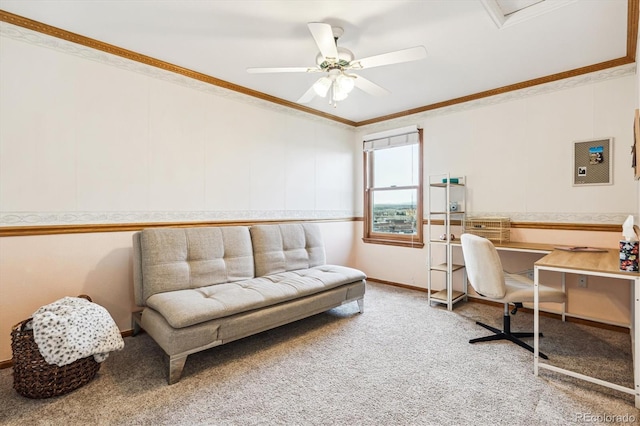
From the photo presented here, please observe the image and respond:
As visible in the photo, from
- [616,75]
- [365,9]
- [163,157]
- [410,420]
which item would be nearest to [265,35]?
[365,9]

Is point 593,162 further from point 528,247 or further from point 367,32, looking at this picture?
point 367,32

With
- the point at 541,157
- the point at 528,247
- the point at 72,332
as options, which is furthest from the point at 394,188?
the point at 72,332

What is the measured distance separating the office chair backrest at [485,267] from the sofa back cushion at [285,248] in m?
1.68

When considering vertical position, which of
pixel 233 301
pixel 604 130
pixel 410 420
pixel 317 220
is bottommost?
pixel 410 420

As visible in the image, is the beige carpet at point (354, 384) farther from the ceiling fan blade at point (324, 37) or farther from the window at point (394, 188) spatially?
the ceiling fan blade at point (324, 37)

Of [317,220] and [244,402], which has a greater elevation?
[317,220]

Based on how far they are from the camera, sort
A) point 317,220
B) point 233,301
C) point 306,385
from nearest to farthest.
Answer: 1. point 306,385
2. point 233,301
3. point 317,220

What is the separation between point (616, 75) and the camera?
9.66ft

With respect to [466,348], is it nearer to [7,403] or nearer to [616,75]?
[616,75]

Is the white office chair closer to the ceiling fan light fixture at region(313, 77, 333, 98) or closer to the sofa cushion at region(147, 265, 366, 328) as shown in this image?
the sofa cushion at region(147, 265, 366, 328)

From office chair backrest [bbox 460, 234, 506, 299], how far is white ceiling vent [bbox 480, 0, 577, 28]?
1.62m

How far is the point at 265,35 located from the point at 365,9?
81 cm

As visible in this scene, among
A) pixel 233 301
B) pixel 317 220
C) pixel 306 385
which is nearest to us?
pixel 306 385

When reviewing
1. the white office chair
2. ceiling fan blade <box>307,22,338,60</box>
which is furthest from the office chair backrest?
ceiling fan blade <box>307,22,338,60</box>
